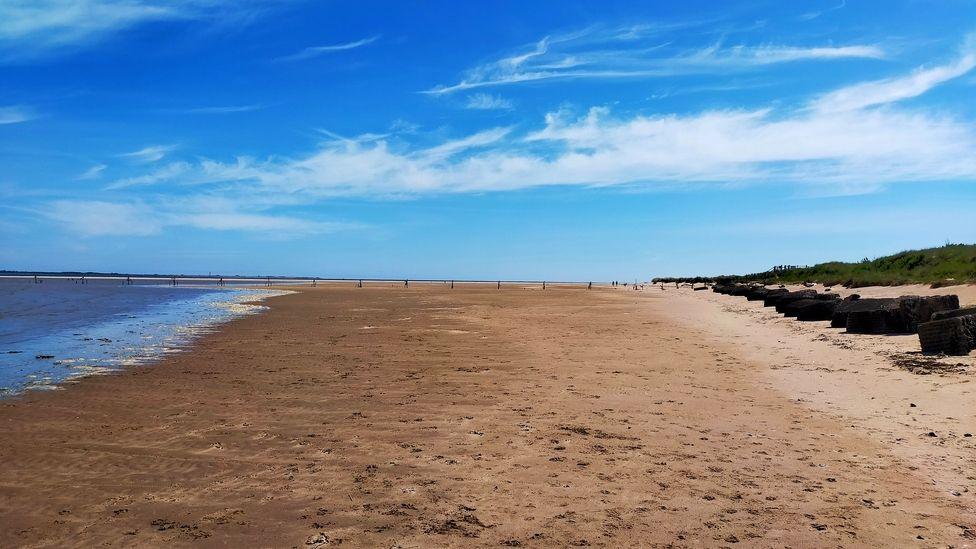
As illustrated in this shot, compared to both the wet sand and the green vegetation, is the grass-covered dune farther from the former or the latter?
the wet sand

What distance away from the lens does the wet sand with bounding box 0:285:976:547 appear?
14.7 feet

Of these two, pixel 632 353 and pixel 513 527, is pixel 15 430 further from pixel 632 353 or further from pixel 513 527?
pixel 632 353

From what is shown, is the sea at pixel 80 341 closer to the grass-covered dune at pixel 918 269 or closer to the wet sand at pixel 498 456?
the wet sand at pixel 498 456

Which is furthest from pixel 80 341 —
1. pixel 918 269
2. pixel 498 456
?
pixel 918 269

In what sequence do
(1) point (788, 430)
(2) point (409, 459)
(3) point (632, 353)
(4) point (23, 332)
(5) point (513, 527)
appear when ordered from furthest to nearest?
1. (4) point (23, 332)
2. (3) point (632, 353)
3. (1) point (788, 430)
4. (2) point (409, 459)
5. (5) point (513, 527)

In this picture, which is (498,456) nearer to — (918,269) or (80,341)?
(80,341)

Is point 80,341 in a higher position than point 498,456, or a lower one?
higher

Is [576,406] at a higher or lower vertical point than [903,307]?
lower

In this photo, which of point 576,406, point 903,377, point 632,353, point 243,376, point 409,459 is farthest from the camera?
point 632,353

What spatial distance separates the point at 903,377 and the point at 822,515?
6.61m

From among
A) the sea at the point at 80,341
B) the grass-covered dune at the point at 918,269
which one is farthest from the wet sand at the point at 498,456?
the grass-covered dune at the point at 918,269

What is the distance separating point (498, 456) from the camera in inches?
244

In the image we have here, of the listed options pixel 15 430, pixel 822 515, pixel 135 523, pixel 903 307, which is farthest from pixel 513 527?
pixel 903 307

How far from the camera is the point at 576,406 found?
8.48 m
